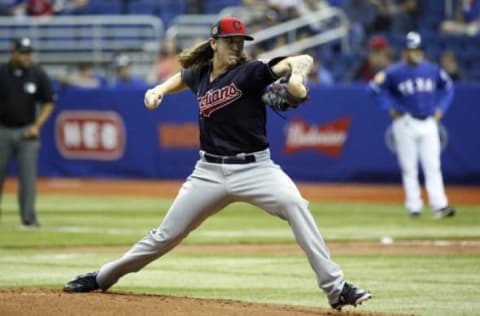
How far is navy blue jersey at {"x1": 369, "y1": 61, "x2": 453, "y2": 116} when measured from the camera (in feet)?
55.9

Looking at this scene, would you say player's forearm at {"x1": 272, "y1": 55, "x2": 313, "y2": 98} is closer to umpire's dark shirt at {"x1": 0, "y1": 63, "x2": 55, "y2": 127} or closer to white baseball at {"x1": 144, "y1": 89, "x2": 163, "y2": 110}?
white baseball at {"x1": 144, "y1": 89, "x2": 163, "y2": 110}

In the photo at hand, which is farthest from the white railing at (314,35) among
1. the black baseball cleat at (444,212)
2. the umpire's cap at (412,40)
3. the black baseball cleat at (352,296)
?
the black baseball cleat at (352,296)

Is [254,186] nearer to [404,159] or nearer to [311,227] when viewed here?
[311,227]

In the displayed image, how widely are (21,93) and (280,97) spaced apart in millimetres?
7940

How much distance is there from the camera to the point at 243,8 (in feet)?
88.1

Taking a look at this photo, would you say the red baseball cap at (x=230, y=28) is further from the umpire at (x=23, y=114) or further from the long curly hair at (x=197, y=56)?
the umpire at (x=23, y=114)

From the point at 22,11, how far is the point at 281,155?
874 cm

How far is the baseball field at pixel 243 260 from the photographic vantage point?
339 inches

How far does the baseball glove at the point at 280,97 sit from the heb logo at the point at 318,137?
14671 millimetres

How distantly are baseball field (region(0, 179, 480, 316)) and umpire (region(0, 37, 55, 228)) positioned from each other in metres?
0.70

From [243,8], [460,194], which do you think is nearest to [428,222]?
[460,194]

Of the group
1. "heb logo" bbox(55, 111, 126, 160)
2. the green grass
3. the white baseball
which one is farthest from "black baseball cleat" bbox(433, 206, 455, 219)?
"heb logo" bbox(55, 111, 126, 160)

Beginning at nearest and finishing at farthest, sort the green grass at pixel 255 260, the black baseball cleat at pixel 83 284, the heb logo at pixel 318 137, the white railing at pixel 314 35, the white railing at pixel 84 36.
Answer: the black baseball cleat at pixel 83 284, the green grass at pixel 255 260, the heb logo at pixel 318 137, the white railing at pixel 314 35, the white railing at pixel 84 36

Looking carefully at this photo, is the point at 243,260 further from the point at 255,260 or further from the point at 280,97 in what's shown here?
the point at 280,97
